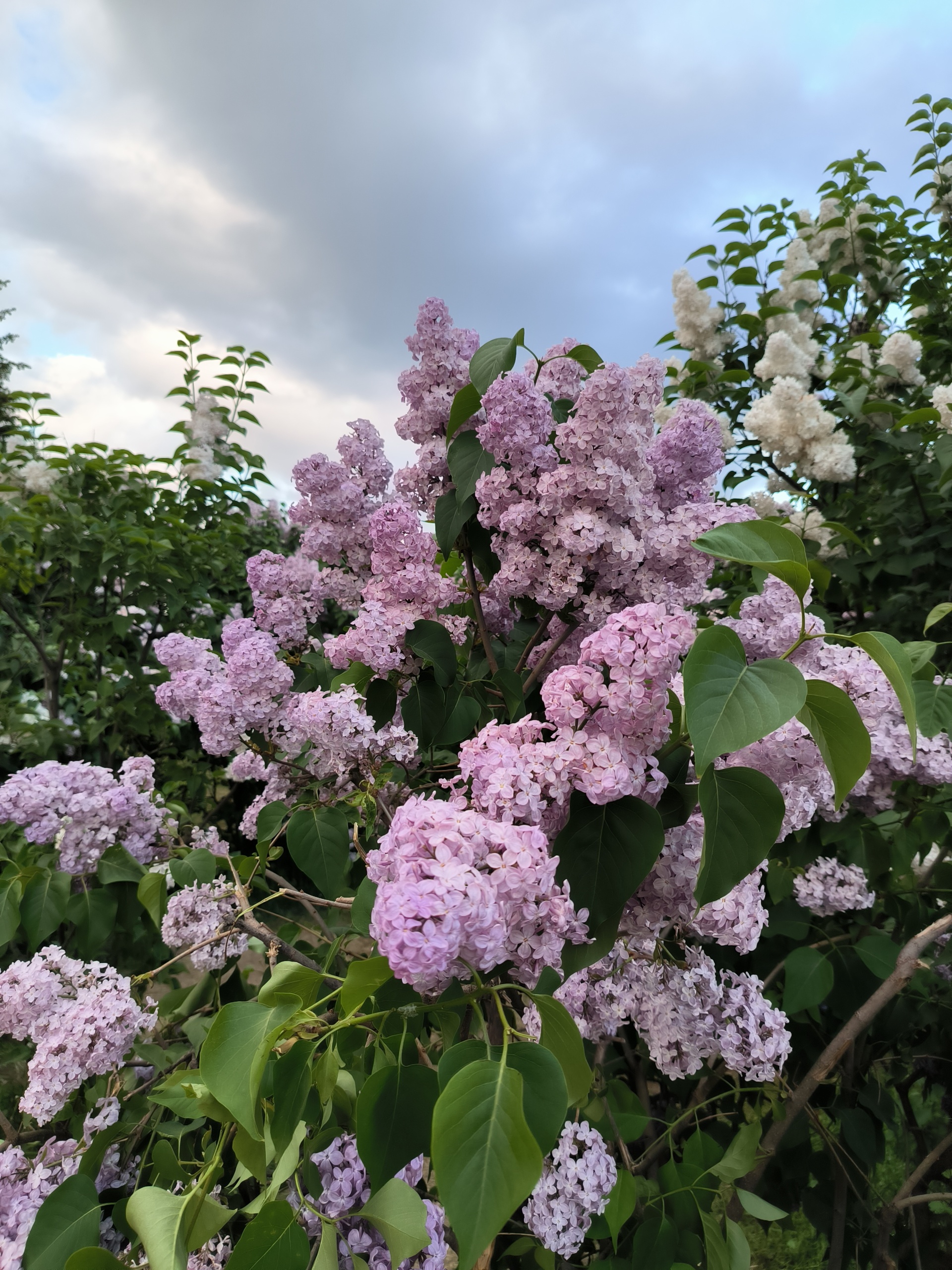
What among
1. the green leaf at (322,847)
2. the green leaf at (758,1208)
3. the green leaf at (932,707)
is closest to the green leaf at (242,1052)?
the green leaf at (322,847)

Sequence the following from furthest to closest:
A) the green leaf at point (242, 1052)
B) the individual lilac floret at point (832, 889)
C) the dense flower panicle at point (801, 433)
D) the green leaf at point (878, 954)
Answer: the dense flower panicle at point (801, 433), the individual lilac floret at point (832, 889), the green leaf at point (878, 954), the green leaf at point (242, 1052)

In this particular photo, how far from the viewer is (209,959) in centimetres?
154

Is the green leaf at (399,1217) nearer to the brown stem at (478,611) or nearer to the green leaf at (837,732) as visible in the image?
the green leaf at (837,732)

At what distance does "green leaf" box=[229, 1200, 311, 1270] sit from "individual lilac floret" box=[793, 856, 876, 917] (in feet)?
4.75

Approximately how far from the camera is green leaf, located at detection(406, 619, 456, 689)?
3.91 ft

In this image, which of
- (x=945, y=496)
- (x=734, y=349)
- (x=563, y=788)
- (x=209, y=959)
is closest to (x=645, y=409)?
(x=563, y=788)

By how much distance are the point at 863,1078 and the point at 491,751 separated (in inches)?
81.1

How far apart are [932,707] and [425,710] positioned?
95 cm

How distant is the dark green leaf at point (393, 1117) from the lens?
2.11 feet

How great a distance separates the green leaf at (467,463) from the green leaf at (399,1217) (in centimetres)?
86

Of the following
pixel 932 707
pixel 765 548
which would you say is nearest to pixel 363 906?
pixel 765 548

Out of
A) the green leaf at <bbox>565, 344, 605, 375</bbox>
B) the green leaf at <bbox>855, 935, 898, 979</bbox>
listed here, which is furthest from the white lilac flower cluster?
the green leaf at <bbox>855, 935, 898, 979</bbox>

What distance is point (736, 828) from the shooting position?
70 centimetres

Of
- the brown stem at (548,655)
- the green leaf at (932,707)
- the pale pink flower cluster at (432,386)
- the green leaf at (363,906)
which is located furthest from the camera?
the green leaf at (932,707)
